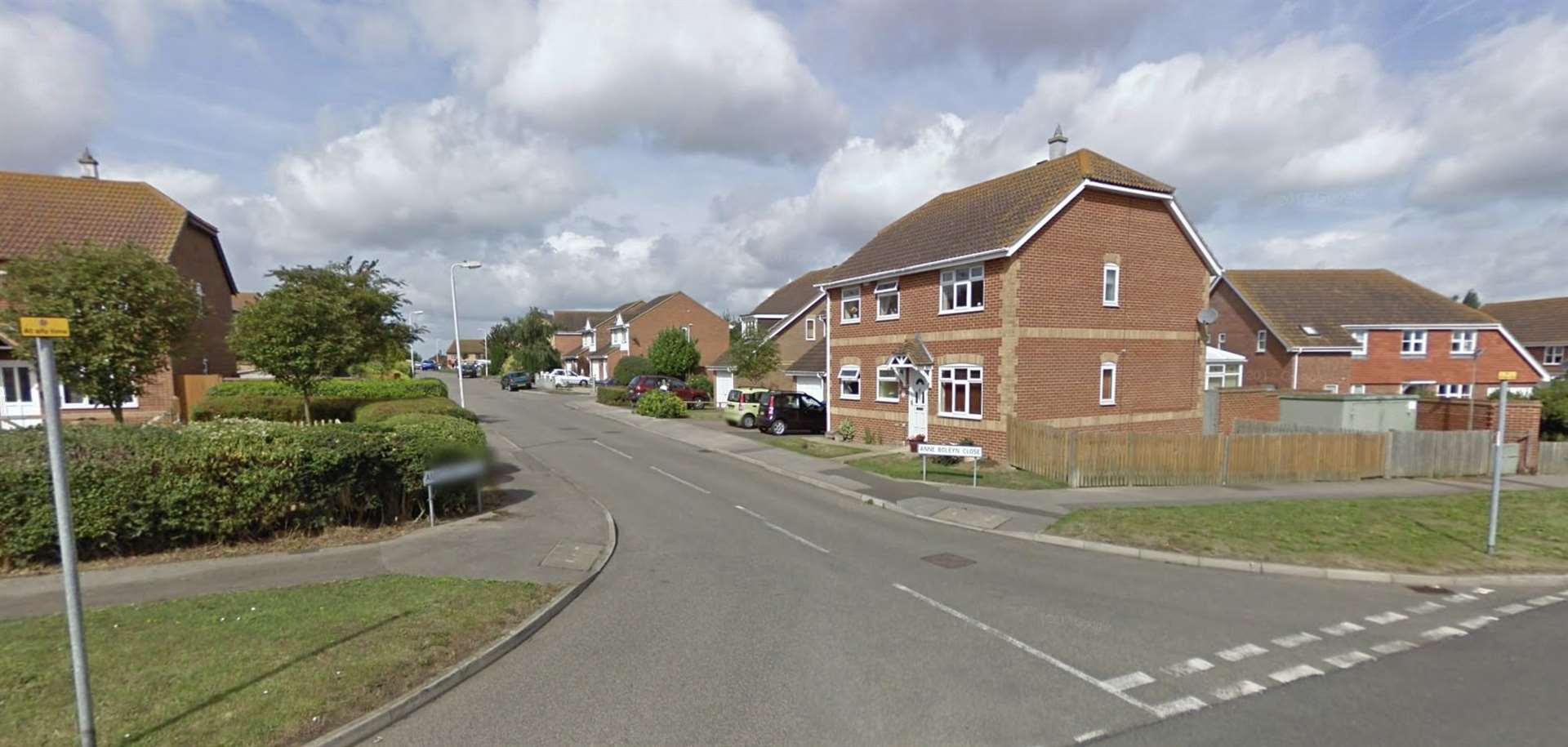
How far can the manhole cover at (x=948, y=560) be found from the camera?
342 inches

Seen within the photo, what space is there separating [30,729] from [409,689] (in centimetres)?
213

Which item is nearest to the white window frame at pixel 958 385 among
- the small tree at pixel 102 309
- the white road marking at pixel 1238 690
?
the white road marking at pixel 1238 690

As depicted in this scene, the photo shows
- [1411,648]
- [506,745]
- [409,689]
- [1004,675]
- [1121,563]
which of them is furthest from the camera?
[1121,563]

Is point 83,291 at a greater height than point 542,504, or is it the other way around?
point 83,291

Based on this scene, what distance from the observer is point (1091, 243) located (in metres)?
17.4

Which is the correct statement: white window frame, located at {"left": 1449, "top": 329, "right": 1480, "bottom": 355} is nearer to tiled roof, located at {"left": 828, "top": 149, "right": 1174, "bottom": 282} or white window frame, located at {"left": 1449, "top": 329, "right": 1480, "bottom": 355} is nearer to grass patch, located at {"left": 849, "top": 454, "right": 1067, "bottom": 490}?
tiled roof, located at {"left": 828, "top": 149, "right": 1174, "bottom": 282}

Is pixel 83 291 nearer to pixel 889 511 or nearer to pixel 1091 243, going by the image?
pixel 889 511

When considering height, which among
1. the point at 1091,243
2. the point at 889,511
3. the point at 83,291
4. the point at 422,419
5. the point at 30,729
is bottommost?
the point at 889,511

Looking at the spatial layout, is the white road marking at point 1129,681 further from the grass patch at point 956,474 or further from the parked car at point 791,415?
the parked car at point 791,415

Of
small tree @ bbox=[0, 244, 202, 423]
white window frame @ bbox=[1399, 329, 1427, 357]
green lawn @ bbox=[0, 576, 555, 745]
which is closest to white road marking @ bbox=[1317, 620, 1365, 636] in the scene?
green lawn @ bbox=[0, 576, 555, 745]

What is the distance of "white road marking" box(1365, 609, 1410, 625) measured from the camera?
677 centimetres

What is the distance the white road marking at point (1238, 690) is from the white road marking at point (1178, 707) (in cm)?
22

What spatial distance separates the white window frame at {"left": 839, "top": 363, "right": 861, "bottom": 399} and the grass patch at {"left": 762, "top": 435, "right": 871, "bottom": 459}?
194 cm

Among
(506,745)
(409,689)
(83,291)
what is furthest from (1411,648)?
(83,291)
